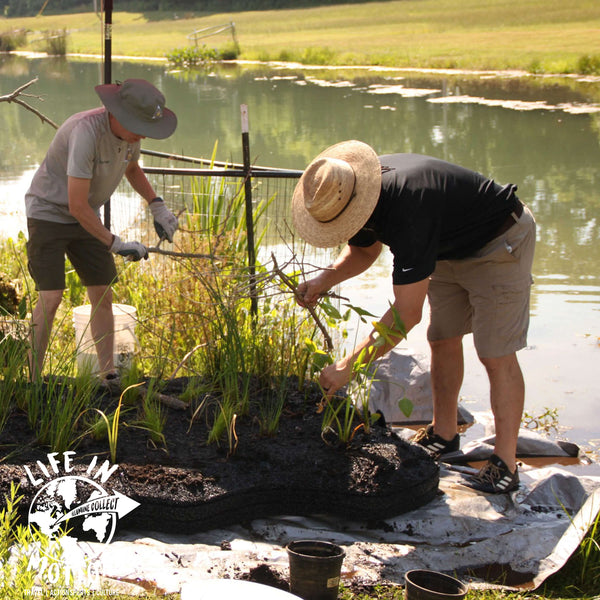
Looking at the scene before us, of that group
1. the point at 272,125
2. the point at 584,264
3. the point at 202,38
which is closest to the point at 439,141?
the point at 272,125

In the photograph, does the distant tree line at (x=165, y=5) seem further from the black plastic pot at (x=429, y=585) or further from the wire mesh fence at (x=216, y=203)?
the black plastic pot at (x=429, y=585)

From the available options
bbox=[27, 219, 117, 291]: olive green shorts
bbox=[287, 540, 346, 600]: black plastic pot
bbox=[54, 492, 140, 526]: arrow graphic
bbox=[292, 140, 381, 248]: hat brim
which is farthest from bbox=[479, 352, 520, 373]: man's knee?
bbox=[27, 219, 117, 291]: olive green shorts

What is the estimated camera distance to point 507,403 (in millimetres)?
3363

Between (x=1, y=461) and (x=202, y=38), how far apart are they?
36.9m

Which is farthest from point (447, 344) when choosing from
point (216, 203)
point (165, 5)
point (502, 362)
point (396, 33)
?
point (165, 5)

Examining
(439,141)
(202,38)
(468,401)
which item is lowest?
(468,401)

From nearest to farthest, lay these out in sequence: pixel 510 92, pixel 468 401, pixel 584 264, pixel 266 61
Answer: pixel 468 401 < pixel 584 264 < pixel 510 92 < pixel 266 61

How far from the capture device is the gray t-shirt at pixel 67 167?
3736mm

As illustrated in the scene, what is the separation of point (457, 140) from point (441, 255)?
9944 mm

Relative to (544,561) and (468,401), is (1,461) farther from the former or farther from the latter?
(468,401)

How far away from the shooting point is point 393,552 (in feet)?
9.11

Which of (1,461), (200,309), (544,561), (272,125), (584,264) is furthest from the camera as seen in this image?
(272,125)

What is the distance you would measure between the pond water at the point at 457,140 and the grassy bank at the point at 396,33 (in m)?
1.94

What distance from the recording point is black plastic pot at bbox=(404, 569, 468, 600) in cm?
234
